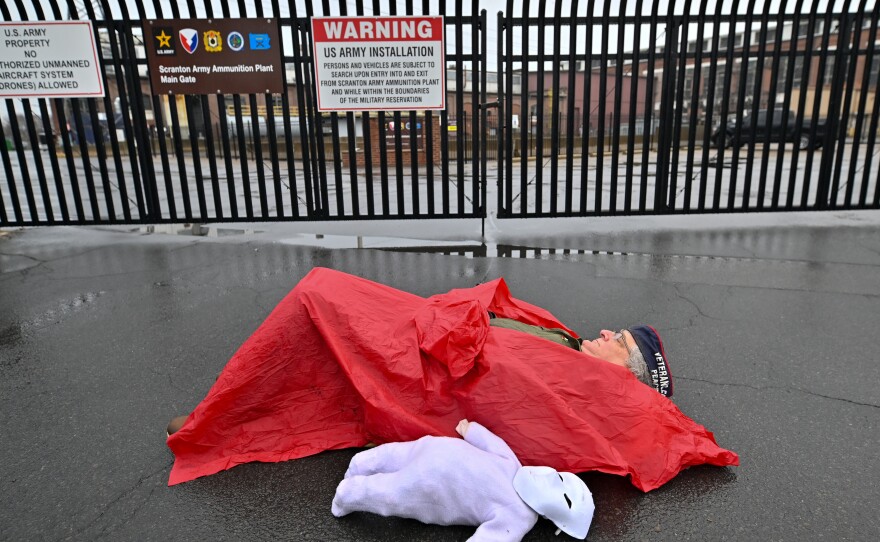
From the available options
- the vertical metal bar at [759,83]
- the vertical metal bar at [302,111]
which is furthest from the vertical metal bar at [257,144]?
the vertical metal bar at [759,83]

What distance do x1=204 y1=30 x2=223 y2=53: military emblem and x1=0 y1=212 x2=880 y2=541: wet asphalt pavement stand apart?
2060mm

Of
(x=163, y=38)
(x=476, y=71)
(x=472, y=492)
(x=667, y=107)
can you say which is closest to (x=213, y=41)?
(x=163, y=38)

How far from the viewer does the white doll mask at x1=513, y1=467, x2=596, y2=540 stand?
1979mm

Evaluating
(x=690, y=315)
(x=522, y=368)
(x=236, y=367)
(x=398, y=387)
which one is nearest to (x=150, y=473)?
(x=236, y=367)

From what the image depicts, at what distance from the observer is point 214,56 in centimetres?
621

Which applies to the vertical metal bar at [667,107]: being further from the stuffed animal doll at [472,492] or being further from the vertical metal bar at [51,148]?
the vertical metal bar at [51,148]

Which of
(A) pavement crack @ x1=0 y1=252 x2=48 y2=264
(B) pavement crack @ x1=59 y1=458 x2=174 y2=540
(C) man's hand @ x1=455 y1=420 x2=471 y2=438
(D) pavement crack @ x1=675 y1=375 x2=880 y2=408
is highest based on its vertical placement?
(A) pavement crack @ x1=0 y1=252 x2=48 y2=264

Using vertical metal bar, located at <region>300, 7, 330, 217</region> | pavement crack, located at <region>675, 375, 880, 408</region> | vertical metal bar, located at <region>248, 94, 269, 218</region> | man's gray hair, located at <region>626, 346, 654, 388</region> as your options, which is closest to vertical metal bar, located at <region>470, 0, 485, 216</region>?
vertical metal bar, located at <region>300, 7, 330, 217</region>

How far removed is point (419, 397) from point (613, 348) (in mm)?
910

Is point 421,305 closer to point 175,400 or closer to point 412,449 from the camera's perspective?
point 412,449

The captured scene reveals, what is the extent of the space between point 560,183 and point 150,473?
10573 millimetres

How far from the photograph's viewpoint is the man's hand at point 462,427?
225cm

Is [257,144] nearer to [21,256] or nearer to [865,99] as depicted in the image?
[21,256]

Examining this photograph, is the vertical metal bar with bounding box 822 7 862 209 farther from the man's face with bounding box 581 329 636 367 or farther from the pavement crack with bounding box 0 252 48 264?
the pavement crack with bounding box 0 252 48 264
